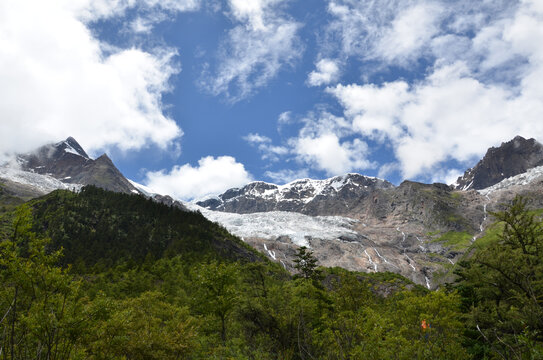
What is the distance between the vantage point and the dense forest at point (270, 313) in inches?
434

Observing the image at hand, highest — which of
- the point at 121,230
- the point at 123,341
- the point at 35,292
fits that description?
the point at 121,230

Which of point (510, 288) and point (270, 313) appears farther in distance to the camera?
point (270, 313)

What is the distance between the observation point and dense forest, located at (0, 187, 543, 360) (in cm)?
1103

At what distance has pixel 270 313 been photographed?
2452cm

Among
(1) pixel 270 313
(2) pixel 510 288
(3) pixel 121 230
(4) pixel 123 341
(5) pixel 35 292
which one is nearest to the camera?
(5) pixel 35 292

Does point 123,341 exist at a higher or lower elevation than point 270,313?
lower

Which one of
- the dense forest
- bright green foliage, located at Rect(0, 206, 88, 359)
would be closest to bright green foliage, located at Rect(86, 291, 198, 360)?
the dense forest

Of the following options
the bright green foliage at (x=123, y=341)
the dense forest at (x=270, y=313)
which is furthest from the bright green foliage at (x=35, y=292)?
the bright green foliage at (x=123, y=341)

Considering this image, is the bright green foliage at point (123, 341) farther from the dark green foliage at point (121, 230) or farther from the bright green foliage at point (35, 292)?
the dark green foliage at point (121, 230)

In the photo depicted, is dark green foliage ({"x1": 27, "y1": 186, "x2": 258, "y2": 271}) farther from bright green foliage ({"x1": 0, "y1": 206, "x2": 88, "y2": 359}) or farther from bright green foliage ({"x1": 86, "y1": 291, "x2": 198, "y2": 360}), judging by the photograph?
bright green foliage ({"x1": 0, "y1": 206, "x2": 88, "y2": 359})

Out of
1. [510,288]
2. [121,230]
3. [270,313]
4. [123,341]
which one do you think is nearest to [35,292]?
[123,341]

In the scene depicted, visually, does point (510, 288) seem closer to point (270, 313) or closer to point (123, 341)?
point (270, 313)

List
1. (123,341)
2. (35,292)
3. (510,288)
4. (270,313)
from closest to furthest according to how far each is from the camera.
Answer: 1. (35,292)
2. (123,341)
3. (510,288)
4. (270,313)

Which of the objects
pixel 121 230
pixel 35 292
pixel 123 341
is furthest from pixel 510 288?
pixel 121 230
